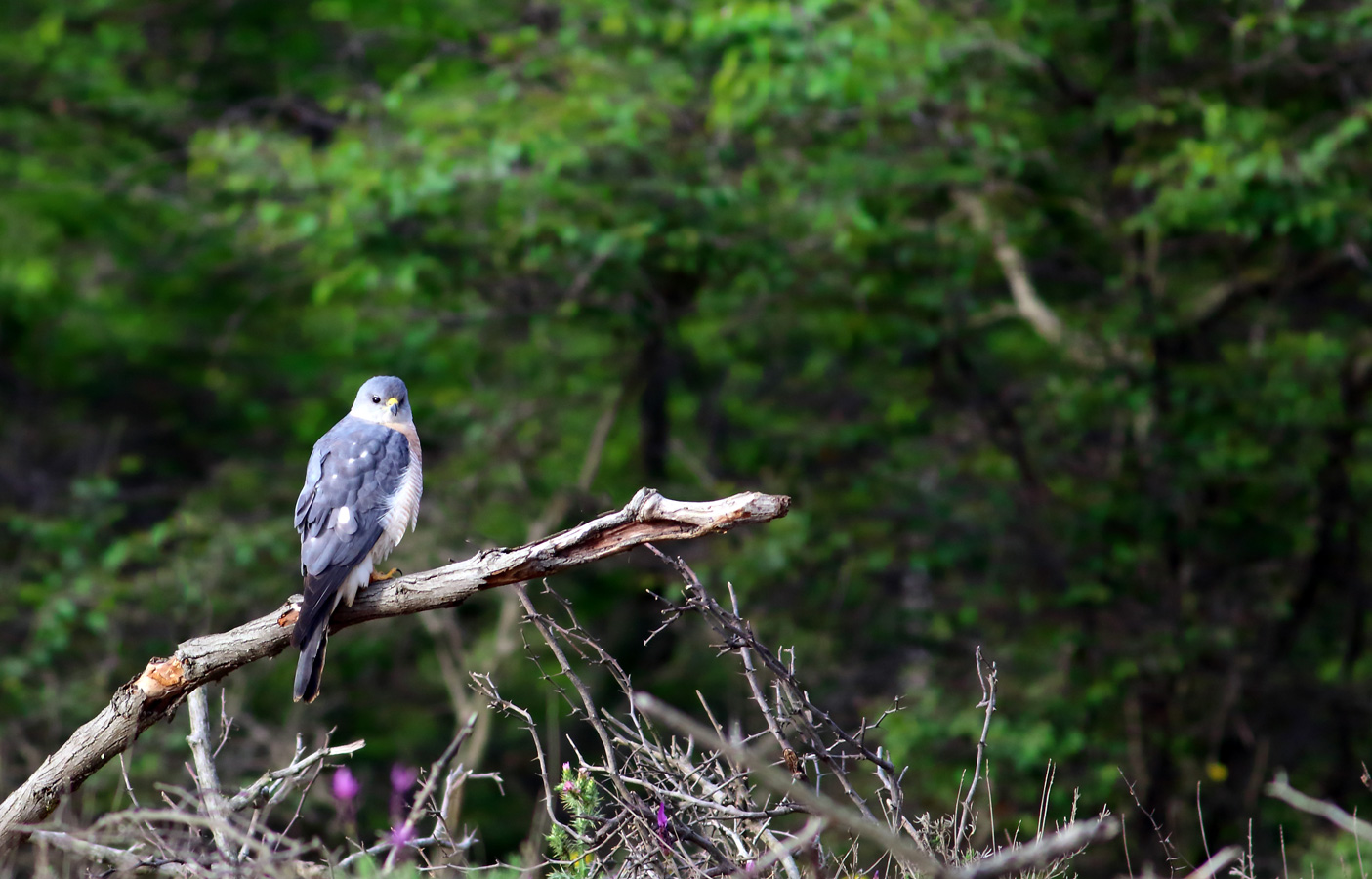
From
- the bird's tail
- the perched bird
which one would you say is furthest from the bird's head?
the bird's tail

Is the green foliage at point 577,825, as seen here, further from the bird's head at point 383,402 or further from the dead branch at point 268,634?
the bird's head at point 383,402

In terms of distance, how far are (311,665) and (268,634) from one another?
9.5 inches

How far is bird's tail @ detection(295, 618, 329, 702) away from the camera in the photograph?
386 centimetres

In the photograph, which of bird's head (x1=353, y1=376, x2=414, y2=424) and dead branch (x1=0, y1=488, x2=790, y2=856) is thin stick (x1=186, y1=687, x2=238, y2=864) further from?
bird's head (x1=353, y1=376, x2=414, y2=424)

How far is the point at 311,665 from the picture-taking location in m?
3.88

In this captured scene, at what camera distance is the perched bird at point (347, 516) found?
3904 millimetres

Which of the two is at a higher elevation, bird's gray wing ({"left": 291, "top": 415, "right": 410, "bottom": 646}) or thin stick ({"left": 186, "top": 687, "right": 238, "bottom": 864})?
bird's gray wing ({"left": 291, "top": 415, "right": 410, "bottom": 646})

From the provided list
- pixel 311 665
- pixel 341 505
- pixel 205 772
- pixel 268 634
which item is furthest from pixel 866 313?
pixel 205 772

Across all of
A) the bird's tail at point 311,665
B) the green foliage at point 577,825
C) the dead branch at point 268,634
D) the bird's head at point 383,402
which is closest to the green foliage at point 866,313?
the bird's head at point 383,402

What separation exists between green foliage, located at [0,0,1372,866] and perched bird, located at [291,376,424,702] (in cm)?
337

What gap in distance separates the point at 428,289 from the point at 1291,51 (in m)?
6.07

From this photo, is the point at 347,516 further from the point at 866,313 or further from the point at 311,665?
the point at 866,313

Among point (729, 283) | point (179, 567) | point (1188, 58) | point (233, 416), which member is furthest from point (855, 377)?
point (233, 416)

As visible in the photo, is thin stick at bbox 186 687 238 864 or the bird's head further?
the bird's head
